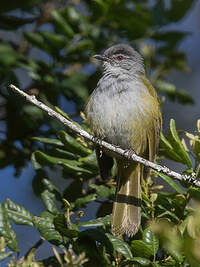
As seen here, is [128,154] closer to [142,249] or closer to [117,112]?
[117,112]

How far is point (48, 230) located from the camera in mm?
3125

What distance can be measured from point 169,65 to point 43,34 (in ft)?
4.91

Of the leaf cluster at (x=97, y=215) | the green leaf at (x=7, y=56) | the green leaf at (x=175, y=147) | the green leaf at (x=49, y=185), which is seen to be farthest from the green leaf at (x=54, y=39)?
the green leaf at (x=175, y=147)

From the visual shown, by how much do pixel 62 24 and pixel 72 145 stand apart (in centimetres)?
148

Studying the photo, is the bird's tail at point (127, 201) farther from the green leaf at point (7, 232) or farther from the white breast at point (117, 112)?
the green leaf at point (7, 232)

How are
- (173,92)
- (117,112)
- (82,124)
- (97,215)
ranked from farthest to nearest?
(173,92) → (82,124) → (117,112) → (97,215)

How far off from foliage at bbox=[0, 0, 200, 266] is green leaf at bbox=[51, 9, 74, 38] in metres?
0.01

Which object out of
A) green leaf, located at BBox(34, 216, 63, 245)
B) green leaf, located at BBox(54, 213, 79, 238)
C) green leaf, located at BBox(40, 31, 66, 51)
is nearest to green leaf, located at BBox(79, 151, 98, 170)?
green leaf, located at BBox(34, 216, 63, 245)

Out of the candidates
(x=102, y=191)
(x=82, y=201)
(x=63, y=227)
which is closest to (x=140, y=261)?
(x=63, y=227)

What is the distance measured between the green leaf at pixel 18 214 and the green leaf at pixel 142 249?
878mm

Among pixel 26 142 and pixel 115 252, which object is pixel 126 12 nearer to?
pixel 26 142

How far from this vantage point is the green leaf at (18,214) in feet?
10.9

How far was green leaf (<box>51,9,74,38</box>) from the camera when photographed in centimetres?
458

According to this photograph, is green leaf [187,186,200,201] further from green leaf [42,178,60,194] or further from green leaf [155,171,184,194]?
green leaf [42,178,60,194]
